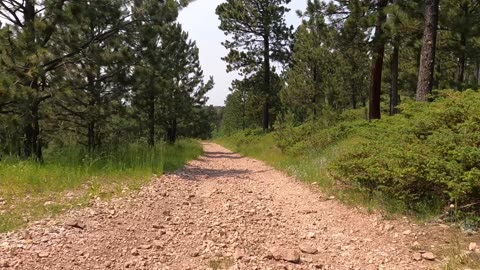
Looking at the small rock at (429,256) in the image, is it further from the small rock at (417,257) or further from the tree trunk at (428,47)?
the tree trunk at (428,47)

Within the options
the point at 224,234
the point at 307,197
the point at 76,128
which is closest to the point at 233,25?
the point at 76,128

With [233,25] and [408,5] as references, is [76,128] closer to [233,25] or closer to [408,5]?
[408,5]

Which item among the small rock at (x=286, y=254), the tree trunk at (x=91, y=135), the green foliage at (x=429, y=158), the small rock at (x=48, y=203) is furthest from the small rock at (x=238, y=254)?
the tree trunk at (x=91, y=135)

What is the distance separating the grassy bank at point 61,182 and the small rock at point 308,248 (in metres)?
3.06

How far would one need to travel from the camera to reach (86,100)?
10117 millimetres

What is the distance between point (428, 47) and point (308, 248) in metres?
6.21

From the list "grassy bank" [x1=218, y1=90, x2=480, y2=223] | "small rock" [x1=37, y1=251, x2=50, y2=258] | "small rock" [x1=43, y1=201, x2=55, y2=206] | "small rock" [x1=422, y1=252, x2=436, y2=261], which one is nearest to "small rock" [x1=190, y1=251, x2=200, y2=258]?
"small rock" [x1=37, y1=251, x2=50, y2=258]

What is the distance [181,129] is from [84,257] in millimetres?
31375

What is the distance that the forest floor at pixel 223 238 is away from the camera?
3.43m

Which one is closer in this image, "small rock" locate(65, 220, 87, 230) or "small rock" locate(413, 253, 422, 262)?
"small rock" locate(413, 253, 422, 262)

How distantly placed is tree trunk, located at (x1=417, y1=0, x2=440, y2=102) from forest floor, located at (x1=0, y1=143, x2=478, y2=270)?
4.04 meters

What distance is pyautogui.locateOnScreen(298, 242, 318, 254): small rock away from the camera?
388cm

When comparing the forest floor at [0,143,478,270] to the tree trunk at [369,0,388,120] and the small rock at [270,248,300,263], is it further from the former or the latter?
the tree trunk at [369,0,388,120]

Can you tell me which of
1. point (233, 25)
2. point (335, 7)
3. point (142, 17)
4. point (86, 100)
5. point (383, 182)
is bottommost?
point (383, 182)
